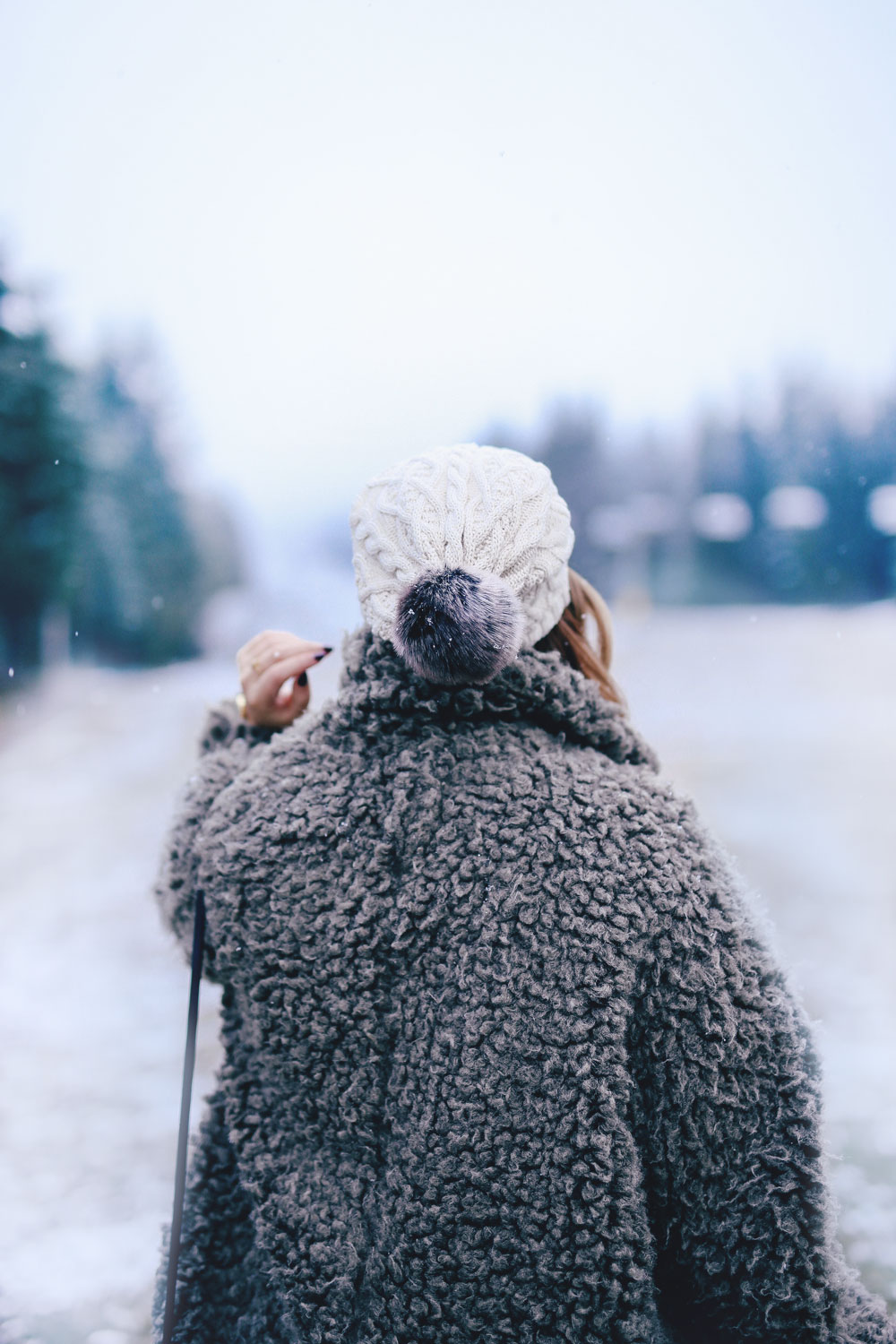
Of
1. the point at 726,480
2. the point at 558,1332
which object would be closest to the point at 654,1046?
the point at 558,1332

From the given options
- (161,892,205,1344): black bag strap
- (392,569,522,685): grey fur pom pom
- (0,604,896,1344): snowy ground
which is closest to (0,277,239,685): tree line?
(0,604,896,1344): snowy ground

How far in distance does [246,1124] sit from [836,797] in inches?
112

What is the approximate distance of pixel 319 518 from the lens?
226cm

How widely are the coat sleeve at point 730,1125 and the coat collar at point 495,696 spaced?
4.2 inches

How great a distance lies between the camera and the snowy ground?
4.93 feet

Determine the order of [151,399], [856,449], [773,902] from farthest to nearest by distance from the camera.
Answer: [151,399]
[856,449]
[773,902]

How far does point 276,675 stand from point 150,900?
197 centimetres

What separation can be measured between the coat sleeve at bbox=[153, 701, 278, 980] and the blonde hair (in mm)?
305

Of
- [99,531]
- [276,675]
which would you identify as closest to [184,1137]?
[276,675]

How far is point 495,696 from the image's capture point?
1.84 feet

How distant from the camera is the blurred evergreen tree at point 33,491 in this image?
325cm

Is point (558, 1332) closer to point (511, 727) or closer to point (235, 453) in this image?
point (511, 727)

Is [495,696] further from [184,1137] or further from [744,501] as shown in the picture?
[744,501]

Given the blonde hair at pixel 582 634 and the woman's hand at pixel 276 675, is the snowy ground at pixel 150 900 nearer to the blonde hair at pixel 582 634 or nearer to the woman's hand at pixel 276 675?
the woman's hand at pixel 276 675
